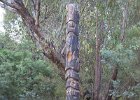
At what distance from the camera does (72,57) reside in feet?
11.2

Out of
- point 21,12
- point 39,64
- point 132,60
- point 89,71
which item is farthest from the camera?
point 39,64

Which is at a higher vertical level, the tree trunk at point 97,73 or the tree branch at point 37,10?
the tree branch at point 37,10

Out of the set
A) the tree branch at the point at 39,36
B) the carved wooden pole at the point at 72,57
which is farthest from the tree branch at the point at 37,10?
the carved wooden pole at the point at 72,57

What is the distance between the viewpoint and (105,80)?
7.52 meters

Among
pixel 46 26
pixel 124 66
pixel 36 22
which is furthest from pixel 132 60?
pixel 46 26

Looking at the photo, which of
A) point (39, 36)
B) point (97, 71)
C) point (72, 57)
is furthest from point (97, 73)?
point (72, 57)

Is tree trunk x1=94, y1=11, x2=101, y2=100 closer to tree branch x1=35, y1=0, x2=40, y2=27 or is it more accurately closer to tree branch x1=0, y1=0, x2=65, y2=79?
tree branch x1=0, y1=0, x2=65, y2=79

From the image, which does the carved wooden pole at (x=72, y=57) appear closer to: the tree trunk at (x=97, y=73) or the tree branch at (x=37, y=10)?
the tree branch at (x=37, y=10)

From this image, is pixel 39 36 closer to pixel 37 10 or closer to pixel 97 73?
pixel 37 10

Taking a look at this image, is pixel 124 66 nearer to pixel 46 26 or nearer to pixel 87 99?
pixel 87 99

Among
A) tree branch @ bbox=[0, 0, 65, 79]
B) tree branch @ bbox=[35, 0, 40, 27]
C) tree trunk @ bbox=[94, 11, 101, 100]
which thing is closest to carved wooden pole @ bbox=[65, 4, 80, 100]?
tree branch @ bbox=[0, 0, 65, 79]

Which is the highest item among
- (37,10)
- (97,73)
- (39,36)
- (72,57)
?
(37,10)

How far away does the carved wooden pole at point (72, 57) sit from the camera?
334cm

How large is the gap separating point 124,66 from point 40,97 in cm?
399
